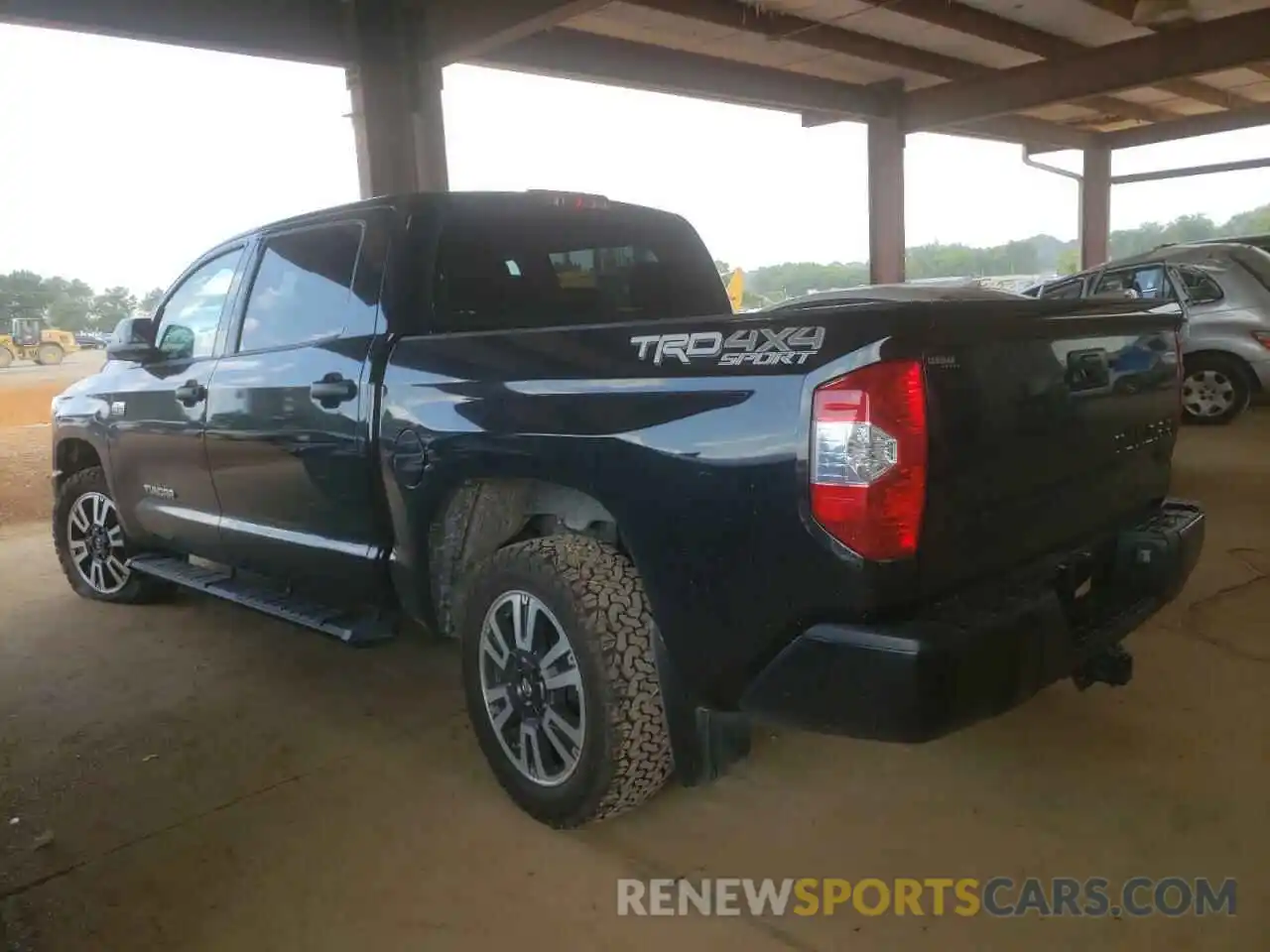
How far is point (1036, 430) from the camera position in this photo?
222cm

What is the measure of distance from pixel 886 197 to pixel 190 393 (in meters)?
10.2

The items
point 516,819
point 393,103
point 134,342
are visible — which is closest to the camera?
point 516,819

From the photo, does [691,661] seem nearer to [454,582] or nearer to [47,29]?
[454,582]

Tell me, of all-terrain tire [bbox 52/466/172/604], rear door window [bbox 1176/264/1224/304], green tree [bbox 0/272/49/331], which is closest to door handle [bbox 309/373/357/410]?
all-terrain tire [bbox 52/466/172/604]

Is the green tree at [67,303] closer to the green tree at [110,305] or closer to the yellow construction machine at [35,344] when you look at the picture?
the green tree at [110,305]

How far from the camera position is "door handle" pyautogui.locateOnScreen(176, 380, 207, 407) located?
152 inches

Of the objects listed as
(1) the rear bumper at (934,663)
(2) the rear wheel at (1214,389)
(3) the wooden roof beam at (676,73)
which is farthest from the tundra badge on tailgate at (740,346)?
(2) the rear wheel at (1214,389)

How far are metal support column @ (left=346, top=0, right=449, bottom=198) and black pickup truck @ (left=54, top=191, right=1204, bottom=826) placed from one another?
3.29 m

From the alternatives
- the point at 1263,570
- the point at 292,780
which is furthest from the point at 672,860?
the point at 1263,570

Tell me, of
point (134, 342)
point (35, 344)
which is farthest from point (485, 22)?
point (35, 344)

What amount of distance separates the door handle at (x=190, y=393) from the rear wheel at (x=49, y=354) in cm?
709

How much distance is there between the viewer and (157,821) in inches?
112

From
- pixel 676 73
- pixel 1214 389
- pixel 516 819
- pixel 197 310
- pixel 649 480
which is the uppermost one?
pixel 676 73

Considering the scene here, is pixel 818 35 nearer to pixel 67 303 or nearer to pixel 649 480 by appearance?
pixel 67 303
